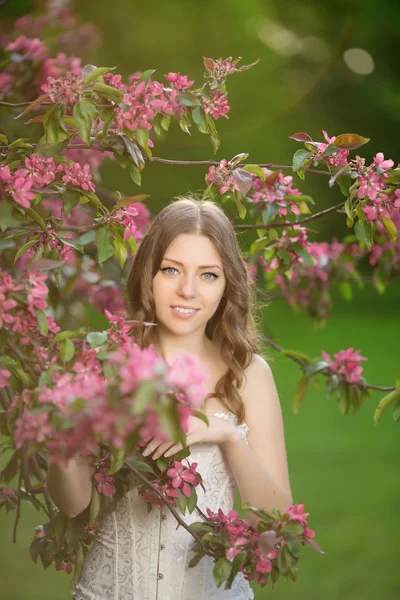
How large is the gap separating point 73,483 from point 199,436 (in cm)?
25

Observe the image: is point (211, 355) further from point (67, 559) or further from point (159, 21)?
point (159, 21)

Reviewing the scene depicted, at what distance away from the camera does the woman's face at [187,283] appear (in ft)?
5.55

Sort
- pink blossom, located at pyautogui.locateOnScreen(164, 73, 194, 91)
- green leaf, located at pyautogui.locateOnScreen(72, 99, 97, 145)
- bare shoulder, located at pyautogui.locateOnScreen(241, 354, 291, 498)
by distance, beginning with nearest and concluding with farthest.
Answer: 1. green leaf, located at pyautogui.locateOnScreen(72, 99, 97, 145)
2. pink blossom, located at pyautogui.locateOnScreen(164, 73, 194, 91)
3. bare shoulder, located at pyautogui.locateOnScreen(241, 354, 291, 498)

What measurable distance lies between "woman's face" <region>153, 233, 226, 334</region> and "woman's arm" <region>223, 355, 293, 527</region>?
0.69ft

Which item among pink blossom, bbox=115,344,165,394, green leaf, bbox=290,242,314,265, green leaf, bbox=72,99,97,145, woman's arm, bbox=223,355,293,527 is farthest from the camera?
green leaf, bbox=290,242,314,265

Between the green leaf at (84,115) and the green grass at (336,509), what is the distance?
44.9 inches

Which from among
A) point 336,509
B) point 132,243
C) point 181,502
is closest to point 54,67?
point 132,243

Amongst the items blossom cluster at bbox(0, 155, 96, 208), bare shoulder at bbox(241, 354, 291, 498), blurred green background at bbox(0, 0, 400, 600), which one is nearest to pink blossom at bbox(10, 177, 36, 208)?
blossom cluster at bbox(0, 155, 96, 208)

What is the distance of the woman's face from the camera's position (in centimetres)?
169

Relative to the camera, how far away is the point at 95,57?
13.0 metres

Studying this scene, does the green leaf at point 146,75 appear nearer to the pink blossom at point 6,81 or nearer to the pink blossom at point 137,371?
the pink blossom at point 137,371

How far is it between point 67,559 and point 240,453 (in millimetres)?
452

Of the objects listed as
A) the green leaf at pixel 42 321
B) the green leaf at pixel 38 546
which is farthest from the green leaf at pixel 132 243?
the green leaf at pixel 38 546

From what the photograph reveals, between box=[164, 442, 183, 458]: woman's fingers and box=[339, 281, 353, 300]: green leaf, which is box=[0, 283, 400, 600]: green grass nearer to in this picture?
box=[339, 281, 353, 300]: green leaf
